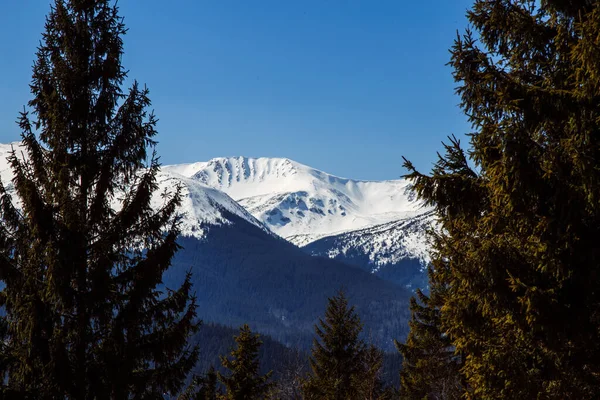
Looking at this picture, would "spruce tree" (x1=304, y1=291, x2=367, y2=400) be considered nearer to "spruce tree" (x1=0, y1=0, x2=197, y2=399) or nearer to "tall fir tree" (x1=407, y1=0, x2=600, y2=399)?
"spruce tree" (x1=0, y1=0, x2=197, y2=399)

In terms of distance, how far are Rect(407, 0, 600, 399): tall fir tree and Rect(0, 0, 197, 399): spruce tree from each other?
616cm

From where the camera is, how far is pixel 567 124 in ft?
22.7

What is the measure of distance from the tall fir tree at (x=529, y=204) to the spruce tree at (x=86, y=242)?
20.2 ft

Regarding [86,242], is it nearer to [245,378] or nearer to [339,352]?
[245,378]

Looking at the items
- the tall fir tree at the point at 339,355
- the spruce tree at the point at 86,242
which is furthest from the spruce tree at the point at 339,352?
the spruce tree at the point at 86,242

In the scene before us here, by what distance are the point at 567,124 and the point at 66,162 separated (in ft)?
30.4

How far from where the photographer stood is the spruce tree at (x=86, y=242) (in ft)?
30.2

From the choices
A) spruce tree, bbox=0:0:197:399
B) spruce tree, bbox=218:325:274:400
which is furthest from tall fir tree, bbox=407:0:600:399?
spruce tree, bbox=218:325:274:400

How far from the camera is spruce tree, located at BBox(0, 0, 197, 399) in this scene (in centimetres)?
921

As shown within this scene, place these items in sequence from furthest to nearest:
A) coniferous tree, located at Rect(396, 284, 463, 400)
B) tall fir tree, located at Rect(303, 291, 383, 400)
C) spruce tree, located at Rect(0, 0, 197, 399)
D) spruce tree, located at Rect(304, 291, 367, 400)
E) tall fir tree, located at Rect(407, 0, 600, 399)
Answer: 1. spruce tree, located at Rect(304, 291, 367, 400)
2. tall fir tree, located at Rect(303, 291, 383, 400)
3. coniferous tree, located at Rect(396, 284, 463, 400)
4. spruce tree, located at Rect(0, 0, 197, 399)
5. tall fir tree, located at Rect(407, 0, 600, 399)

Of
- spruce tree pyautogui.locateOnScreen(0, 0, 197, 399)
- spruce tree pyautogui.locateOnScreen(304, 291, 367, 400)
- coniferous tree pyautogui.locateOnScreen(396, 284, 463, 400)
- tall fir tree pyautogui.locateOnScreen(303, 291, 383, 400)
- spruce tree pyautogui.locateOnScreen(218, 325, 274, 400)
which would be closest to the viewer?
spruce tree pyautogui.locateOnScreen(0, 0, 197, 399)

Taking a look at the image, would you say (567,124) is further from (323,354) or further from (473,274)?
(323,354)

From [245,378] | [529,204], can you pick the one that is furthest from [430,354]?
[529,204]

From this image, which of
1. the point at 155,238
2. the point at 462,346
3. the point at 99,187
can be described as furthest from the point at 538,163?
the point at 99,187
